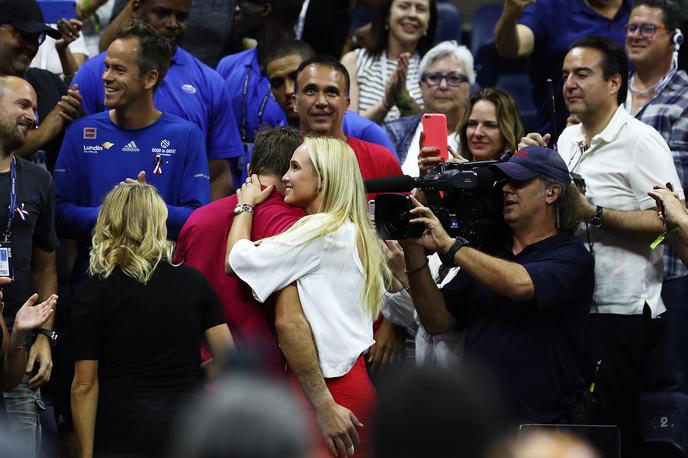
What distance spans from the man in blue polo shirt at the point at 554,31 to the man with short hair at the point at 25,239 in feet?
9.52

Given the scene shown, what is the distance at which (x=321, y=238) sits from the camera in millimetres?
4336

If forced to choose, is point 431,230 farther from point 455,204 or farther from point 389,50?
point 389,50

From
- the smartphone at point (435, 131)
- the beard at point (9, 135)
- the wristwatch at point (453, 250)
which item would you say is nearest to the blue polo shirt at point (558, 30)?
the smartphone at point (435, 131)

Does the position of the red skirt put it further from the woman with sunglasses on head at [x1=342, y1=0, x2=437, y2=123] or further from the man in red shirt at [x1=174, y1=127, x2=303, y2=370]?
the woman with sunglasses on head at [x1=342, y1=0, x2=437, y2=123]

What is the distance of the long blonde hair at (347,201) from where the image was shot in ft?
14.6

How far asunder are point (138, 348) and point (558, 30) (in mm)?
3641

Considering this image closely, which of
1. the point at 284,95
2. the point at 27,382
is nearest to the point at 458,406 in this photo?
the point at 27,382

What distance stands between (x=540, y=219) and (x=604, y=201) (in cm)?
51

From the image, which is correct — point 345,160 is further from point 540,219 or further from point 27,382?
point 27,382

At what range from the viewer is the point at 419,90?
714cm

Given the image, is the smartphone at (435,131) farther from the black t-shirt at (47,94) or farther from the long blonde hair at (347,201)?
the black t-shirt at (47,94)

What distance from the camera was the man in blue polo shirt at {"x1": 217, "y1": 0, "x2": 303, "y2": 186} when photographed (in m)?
6.48

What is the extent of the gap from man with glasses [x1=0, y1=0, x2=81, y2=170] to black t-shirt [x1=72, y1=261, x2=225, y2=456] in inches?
55.2

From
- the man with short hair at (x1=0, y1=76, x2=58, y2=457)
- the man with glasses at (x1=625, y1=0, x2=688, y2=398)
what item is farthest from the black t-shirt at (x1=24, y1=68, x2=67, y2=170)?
the man with glasses at (x1=625, y1=0, x2=688, y2=398)
